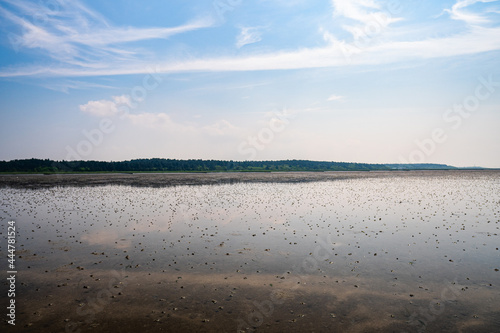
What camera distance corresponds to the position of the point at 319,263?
16531 millimetres

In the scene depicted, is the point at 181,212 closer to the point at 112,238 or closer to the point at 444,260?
the point at 112,238

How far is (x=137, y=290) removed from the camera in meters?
13.1

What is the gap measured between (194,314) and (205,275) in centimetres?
386

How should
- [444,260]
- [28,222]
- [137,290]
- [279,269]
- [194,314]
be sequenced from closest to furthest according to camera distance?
1. [194,314]
2. [137,290]
3. [279,269]
4. [444,260]
5. [28,222]

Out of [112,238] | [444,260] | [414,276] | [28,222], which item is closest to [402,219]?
[444,260]

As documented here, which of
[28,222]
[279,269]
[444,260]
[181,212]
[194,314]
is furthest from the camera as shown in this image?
[181,212]

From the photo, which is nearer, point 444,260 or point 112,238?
point 444,260

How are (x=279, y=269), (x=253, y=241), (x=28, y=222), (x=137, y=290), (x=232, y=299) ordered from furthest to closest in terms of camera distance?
(x=28, y=222)
(x=253, y=241)
(x=279, y=269)
(x=137, y=290)
(x=232, y=299)

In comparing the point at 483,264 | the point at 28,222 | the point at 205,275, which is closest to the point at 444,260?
the point at 483,264

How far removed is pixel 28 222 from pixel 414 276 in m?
33.9

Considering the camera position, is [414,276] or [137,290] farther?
[414,276]

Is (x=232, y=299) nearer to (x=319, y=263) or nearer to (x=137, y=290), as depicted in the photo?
(x=137, y=290)

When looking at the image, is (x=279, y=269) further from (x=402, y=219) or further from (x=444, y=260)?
(x=402, y=219)

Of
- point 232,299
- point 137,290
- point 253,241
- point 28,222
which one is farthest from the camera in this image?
point 28,222
